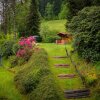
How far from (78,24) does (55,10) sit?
87.3 meters

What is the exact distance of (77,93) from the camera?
2353 cm

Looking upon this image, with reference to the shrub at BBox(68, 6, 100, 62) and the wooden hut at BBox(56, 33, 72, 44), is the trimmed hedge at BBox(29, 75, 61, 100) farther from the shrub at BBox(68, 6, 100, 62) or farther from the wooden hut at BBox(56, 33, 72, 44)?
the wooden hut at BBox(56, 33, 72, 44)

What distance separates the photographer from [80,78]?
87.2ft

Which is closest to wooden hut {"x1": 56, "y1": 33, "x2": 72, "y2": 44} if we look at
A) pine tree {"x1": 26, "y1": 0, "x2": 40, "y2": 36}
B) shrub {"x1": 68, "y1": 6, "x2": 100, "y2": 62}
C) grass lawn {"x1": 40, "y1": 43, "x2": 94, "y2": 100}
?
pine tree {"x1": 26, "y1": 0, "x2": 40, "y2": 36}

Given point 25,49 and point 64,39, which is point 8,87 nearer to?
point 25,49

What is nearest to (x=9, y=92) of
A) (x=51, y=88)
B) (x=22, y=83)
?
(x=22, y=83)

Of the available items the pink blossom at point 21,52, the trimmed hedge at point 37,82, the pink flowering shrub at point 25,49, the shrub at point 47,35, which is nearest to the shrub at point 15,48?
the pink flowering shrub at point 25,49

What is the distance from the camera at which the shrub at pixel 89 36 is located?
2775 centimetres

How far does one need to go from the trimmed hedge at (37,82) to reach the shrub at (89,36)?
4503 millimetres

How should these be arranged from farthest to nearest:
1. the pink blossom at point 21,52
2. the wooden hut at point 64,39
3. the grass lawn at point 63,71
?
the wooden hut at point 64,39 < the pink blossom at point 21,52 < the grass lawn at point 63,71

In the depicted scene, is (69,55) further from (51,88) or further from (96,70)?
(51,88)

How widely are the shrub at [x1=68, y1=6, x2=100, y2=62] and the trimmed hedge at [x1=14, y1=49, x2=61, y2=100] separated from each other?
4.50m

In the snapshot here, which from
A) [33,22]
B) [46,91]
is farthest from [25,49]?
[33,22]

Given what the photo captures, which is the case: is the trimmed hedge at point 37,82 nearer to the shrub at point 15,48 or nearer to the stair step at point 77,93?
the stair step at point 77,93
